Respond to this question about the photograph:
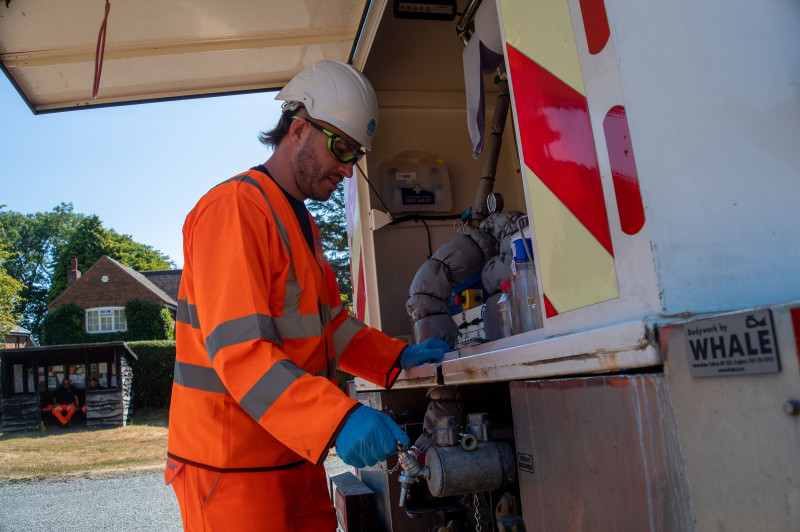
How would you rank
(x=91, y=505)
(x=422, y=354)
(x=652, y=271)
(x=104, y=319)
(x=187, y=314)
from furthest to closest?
(x=104, y=319), (x=91, y=505), (x=422, y=354), (x=187, y=314), (x=652, y=271)

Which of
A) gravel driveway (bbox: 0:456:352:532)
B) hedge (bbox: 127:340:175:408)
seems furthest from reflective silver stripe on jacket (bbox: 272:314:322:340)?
hedge (bbox: 127:340:175:408)

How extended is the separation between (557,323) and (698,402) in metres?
0.41

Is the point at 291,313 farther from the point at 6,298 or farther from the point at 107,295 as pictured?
the point at 107,295

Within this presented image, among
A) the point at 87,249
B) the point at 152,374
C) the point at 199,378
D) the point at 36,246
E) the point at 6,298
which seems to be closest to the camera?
the point at 199,378

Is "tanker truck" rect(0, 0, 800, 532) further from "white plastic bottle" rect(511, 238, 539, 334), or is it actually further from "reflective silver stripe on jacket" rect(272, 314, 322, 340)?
"reflective silver stripe on jacket" rect(272, 314, 322, 340)

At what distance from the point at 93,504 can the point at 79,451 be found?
5.22m

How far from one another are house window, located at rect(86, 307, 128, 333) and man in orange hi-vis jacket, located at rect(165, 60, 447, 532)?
32758 mm

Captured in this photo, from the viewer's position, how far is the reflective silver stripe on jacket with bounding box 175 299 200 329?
72.9 inches

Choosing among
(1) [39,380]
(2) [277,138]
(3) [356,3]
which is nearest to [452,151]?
(3) [356,3]

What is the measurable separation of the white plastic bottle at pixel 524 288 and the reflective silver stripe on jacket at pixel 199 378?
2.88 ft

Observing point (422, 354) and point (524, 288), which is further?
point (422, 354)

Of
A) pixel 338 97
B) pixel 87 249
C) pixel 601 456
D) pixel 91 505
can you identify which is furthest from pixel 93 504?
pixel 87 249

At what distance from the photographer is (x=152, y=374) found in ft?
65.7

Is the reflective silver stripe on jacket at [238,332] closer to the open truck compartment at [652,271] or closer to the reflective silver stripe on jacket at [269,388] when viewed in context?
the reflective silver stripe on jacket at [269,388]
